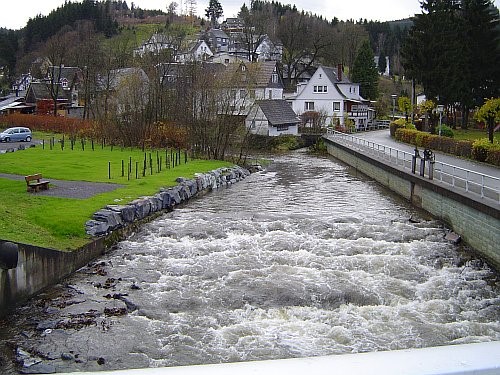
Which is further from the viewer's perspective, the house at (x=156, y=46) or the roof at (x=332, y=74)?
the roof at (x=332, y=74)

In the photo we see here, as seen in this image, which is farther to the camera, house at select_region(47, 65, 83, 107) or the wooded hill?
the wooded hill

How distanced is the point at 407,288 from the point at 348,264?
7.69ft

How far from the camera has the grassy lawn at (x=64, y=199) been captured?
1662 cm

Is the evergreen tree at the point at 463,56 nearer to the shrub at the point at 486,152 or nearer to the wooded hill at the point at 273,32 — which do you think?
the shrub at the point at 486,152

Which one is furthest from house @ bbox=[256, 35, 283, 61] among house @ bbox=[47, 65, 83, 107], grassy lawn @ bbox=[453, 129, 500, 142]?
grassy lawn @ bbox=[453, 129, 500, 142]

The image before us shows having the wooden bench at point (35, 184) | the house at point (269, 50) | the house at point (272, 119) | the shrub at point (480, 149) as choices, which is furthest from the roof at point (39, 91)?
the shrub at point (480, 149)

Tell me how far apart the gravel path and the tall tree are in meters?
146

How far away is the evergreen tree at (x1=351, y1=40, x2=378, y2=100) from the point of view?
87.7m

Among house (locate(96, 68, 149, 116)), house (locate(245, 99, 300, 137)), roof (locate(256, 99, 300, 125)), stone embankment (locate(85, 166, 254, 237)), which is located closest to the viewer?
stone embankment (locate(85, 166, 254, 237))

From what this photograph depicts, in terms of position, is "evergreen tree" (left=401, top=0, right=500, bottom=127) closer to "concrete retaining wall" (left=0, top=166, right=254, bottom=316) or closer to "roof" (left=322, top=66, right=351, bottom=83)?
"roof" (left=322, top=66, right=351, bottom=83)

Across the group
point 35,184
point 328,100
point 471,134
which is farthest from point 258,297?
point 328,100

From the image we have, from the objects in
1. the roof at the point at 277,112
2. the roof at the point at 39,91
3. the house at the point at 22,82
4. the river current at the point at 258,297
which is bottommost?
the river current at the point at 258,297

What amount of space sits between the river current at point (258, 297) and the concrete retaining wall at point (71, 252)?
379 mm

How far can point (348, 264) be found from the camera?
16.6 m
